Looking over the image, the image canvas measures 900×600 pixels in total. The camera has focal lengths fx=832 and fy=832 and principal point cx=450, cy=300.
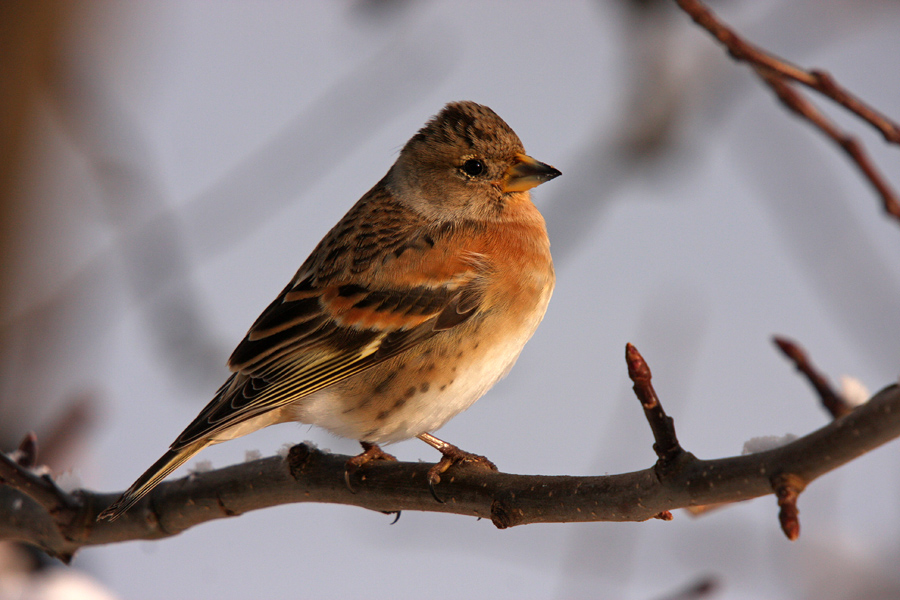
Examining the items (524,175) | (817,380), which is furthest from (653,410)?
(524,175)

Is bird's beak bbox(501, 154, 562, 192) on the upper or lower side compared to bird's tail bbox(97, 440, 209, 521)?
upper

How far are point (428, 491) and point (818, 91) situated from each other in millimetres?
1701

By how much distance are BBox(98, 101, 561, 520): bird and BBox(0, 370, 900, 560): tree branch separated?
15 centimetres

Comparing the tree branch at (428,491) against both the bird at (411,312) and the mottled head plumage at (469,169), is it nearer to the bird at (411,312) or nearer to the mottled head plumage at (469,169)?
the bird at (411,312)

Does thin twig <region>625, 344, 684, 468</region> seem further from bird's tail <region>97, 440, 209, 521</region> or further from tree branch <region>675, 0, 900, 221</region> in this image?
bird's tail <region>97, 440, 209, 521</region>

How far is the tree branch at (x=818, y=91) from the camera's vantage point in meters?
1.97

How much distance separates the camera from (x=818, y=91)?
2.01 meters

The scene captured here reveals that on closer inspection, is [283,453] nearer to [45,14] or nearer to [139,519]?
[139,519]

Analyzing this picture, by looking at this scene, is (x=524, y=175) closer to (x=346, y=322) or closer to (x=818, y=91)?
(x=346, y=322)

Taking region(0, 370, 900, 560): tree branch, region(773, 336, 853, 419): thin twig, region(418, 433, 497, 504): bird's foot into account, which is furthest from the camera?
region(418, 433, 497, 504): bird's foot

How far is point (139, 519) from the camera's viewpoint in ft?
10.3

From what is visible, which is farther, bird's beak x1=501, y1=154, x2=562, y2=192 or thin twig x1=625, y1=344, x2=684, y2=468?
bird's beak x1=501, y1=154, x2=562, y2=192

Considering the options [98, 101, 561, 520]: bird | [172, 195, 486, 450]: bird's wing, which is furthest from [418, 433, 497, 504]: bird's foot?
[172, 195, 486, 450]: bird's wing

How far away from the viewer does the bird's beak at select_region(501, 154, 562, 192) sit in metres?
4.01
